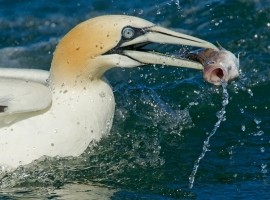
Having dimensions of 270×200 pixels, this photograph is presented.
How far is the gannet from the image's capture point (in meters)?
8.47

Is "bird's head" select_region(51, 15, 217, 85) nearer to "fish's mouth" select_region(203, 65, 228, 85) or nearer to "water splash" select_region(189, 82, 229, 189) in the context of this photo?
"fish's mouth" select_region(203, 65, 228, 85)

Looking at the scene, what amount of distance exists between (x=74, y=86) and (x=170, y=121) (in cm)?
182

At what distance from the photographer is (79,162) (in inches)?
347

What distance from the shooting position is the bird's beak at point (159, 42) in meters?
8.46

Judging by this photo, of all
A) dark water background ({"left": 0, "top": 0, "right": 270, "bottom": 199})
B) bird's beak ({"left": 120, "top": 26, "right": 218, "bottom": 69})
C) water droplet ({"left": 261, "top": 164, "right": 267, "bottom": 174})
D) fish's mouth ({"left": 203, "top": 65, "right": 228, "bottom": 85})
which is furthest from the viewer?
water droplet ({"left": 261, "top": 164, "right": 267, "bottom": 174})

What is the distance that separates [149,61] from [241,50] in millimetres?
4257

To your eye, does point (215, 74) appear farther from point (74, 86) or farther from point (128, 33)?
point (74, 86)

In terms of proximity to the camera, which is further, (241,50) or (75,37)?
(241,50)

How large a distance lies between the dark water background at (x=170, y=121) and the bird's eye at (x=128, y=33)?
102cm

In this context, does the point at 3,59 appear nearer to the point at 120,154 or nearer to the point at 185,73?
the point at 185,73

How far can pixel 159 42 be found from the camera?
848 cm

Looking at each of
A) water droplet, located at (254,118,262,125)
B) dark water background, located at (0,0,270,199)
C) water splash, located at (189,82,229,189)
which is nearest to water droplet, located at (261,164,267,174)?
dark water background, located at (0,0,270,199)

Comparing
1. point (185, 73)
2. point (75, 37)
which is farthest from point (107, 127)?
point (185, 73)

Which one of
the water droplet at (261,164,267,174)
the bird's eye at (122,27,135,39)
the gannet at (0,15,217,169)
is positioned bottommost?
the water droplet at (261,164,267,174)
